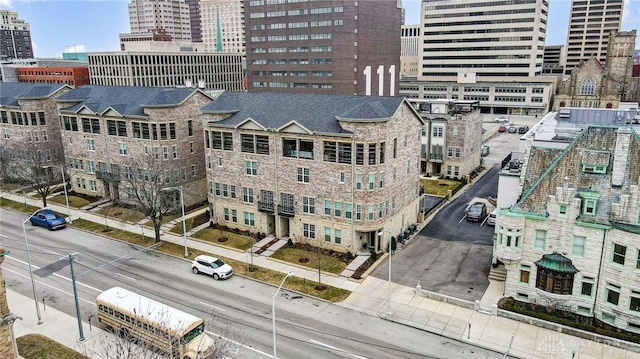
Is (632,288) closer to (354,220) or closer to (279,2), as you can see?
(354,220)

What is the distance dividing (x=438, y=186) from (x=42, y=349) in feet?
185

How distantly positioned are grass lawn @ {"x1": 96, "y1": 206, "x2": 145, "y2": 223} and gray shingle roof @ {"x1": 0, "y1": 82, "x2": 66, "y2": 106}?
84.1ft

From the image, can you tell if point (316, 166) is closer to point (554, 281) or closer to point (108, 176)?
point (554, 281)

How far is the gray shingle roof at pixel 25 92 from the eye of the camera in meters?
73.8

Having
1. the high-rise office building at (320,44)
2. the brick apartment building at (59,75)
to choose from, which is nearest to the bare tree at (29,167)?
the high-rise office building at (320,44)

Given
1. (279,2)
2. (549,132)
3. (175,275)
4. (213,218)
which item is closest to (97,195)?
(213,218)

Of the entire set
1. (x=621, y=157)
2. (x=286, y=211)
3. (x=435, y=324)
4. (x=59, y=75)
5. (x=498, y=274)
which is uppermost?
(x=59, y=75)

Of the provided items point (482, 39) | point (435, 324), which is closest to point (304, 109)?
point (435, 324)

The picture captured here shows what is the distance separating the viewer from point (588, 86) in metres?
136

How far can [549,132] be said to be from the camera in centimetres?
4594

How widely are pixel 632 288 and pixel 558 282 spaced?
15.7 feet

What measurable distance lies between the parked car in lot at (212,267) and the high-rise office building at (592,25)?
625 ft

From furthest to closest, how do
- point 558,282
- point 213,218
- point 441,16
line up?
1. point 441,16
2. point 213,218
3. point 558,282

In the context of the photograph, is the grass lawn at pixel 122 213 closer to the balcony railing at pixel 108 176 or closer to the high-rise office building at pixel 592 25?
the balcony railing at pixel 108 176
